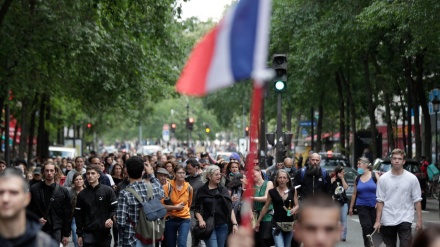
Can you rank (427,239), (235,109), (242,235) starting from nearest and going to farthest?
(427,239)
(242,235)
(235,109)

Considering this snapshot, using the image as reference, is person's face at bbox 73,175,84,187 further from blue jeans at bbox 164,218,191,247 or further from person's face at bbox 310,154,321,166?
person's face at bbox 310,154,321,166

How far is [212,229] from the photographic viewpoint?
13.8 meters

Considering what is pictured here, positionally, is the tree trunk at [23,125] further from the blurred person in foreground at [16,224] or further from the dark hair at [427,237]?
the dark hair at [427,237]

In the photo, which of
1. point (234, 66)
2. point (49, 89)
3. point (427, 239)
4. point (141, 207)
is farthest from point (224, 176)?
point (49, 89)

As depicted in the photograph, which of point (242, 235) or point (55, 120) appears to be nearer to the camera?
point (242, 235)

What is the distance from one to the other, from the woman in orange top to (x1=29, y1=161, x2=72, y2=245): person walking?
133 cm

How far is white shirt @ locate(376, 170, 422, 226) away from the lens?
12.8 meters

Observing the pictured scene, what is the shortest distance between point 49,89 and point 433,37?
42.1 feet

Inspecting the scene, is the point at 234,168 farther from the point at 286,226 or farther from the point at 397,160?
the point at 397,160

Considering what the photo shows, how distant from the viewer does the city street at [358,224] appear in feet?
64.1

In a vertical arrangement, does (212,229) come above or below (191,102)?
below

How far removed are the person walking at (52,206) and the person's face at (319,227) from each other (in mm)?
8804

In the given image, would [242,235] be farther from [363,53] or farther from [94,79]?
[363,53]

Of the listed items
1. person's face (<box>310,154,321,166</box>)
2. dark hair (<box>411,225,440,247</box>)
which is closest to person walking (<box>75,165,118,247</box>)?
person's face (<box>310,154,321,166</box>)
